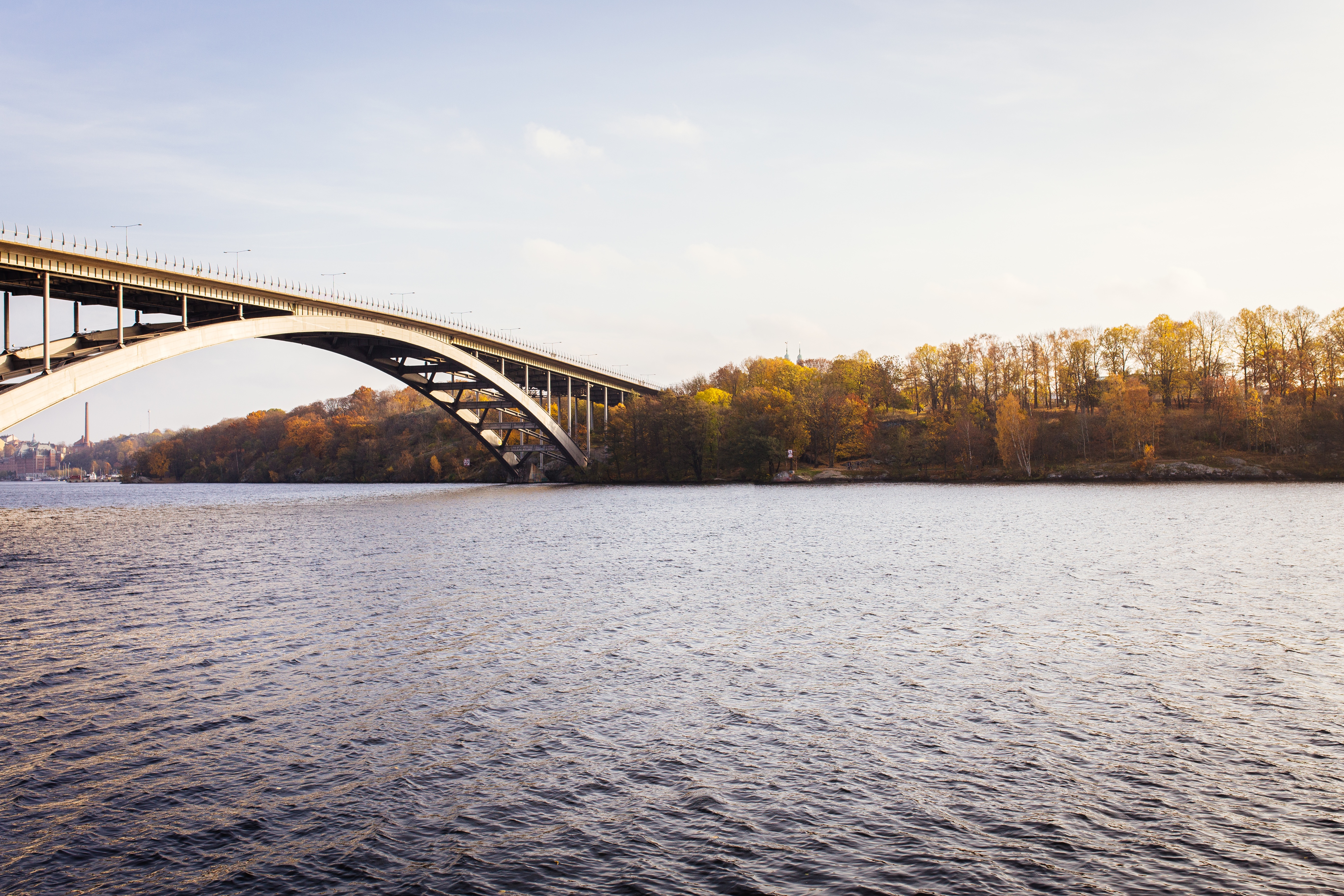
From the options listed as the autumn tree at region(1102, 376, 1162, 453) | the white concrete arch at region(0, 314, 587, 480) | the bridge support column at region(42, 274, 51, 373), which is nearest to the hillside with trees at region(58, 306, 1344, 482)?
the autumn tree at region(1102, 376, 1162, 453)

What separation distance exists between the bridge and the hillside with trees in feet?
34.5

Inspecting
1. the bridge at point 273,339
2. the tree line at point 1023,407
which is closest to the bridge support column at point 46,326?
the bridge at point 273,339

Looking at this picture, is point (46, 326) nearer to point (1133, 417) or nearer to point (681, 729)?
point (681, 729)

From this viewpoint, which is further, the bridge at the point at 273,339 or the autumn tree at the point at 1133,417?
the autumn tree at the point at 1133,417

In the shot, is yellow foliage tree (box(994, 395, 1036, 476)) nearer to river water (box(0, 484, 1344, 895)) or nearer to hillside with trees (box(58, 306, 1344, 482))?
hillside with trees (box(58, 306, 1344, 482))

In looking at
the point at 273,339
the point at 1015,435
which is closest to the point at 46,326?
the point at 273,339

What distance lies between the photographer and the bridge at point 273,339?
141 feet

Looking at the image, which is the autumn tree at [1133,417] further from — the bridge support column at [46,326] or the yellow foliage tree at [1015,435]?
the bridge support column at [46,326]

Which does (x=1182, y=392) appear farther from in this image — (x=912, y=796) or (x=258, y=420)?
(x=258, y=420)

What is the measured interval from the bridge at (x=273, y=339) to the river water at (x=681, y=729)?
888 inches

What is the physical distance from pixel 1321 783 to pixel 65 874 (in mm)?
13349

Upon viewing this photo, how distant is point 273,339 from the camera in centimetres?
6562

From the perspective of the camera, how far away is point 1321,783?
369 inches

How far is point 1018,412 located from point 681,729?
3453 inches
